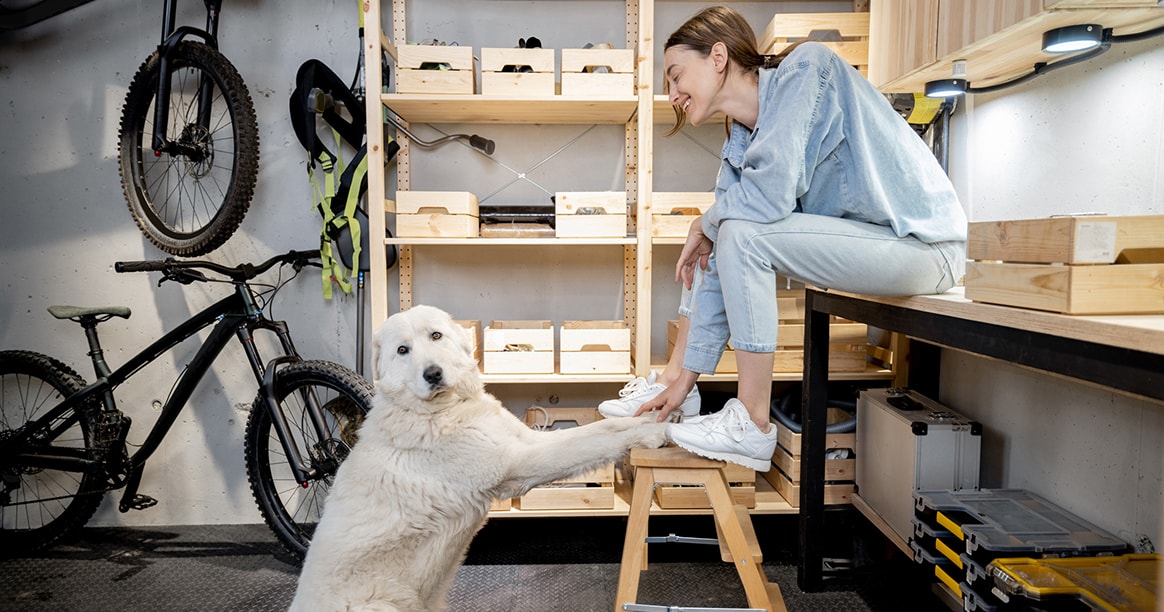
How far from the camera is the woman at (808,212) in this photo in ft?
5.05

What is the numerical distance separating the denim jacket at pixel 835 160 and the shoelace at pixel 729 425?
1.54 feet

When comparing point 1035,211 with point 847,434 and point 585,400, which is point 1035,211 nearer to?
point 847,434

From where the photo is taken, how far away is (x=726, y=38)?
5.62 feet

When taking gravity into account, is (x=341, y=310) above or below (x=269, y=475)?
above

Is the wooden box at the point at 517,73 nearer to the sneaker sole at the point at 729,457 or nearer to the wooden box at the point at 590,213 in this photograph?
the wooden box at the point at 590,213

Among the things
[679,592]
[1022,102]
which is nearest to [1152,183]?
[1022,102]

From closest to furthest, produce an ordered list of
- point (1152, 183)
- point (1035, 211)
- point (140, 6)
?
point (1152, 183) < point (1035, 211) < point (140, 6)

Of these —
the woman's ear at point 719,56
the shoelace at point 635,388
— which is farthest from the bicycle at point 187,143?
the woman's ear at point 719,56

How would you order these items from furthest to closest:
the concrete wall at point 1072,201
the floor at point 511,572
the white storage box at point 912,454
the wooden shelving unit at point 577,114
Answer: the wooden shelving unit at point 577,114 → the floor at point 511,572 → the white storage box at point 912,454 → the concrete wall at point 1072,201

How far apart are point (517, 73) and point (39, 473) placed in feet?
9.69

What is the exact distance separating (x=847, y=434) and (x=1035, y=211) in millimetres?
1032

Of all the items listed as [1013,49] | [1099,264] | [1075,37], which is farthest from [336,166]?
[1099,264]

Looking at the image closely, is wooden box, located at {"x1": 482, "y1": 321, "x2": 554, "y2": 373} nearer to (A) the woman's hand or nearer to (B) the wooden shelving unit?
(B) the wooden shelving unit

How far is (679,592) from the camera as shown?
2463 mm
